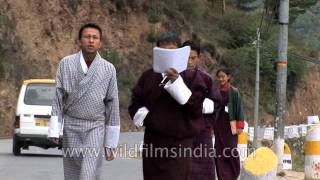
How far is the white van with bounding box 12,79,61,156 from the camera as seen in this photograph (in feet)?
61.2

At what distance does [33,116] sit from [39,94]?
58 centimetres

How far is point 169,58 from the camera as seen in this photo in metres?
6.90

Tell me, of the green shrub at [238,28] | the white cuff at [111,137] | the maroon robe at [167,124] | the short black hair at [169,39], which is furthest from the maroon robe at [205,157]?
the green shrub at [238,28]

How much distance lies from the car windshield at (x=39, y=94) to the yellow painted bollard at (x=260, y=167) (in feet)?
30.0

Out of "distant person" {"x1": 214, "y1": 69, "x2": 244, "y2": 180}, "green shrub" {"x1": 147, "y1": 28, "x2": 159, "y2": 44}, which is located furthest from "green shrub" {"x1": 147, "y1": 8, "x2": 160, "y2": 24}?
"distant person" {"x1": 214, "y1": 69, "x2": 244, "y2": 180}

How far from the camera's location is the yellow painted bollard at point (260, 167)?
398 inches

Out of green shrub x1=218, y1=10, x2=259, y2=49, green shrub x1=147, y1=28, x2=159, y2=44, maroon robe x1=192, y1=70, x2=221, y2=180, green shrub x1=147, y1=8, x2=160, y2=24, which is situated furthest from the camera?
green shrub x1=218, y1=10, x2=259, y2=49

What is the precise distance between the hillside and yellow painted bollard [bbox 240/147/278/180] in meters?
24.3

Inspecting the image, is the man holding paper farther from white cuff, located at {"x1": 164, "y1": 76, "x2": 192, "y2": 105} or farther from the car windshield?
the car windshield

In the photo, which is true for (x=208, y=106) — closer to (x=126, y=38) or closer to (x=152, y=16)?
(x=126, y=38)

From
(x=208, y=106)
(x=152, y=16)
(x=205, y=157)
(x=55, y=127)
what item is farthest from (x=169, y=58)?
(x=152, y=16)

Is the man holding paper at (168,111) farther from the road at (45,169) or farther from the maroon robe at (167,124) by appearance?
the road at (45,169)

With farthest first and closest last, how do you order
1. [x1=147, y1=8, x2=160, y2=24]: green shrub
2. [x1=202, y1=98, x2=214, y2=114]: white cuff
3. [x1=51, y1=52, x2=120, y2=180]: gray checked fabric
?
1. [x1=147, y1=8, x2=160, y2=24]: green shrub
2. [x1=202, y1=98, x2=214, y2=114]: white cuff
3. [x1=51, y1=52, x2=120, y2=180]: gray checked fabric

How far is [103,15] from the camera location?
46719 mm
